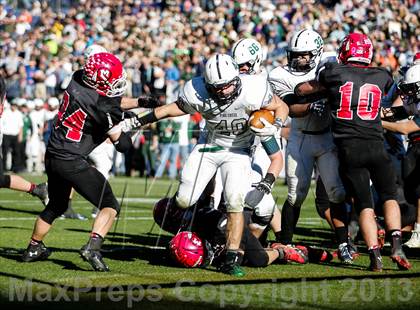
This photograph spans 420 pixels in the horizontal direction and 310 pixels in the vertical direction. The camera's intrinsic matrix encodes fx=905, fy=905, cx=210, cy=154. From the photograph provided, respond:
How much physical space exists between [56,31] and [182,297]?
19981 millimetres

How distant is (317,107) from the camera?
8.44 meters

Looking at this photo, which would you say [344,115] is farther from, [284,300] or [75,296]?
[75,296]

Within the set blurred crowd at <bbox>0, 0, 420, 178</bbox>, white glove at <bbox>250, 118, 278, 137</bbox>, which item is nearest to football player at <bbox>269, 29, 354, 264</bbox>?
white glove at <bbox>250, 118, 278, 137</bbox>

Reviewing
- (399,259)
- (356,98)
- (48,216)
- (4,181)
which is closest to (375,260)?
(399,259)

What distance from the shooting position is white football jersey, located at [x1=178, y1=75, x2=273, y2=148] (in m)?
7.52

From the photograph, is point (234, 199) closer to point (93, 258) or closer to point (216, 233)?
point (216, 233)

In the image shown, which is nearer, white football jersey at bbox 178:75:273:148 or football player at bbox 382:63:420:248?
white football jersey at bbox 178:75:273:148

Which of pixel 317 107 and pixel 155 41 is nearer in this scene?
pixel 317 107

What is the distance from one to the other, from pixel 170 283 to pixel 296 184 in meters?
2.20

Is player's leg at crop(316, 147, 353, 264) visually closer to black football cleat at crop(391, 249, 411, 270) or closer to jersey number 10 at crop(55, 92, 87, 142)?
black football cleat at crop(391, 249, 411, 270)

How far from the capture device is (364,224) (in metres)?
7.62

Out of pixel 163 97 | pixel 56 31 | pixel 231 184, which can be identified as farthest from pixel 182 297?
pixel 56 31

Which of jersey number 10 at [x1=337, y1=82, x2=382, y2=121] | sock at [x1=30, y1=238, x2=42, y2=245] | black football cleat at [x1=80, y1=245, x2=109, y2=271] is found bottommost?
sock at [x1=30, y1=238, x2=42, y2=245]

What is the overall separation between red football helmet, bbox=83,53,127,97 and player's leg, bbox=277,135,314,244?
6.29ft
